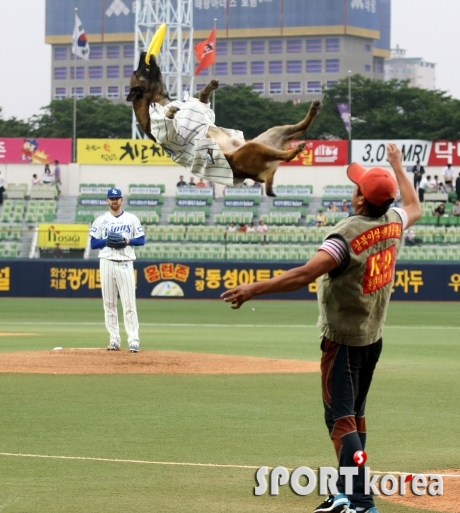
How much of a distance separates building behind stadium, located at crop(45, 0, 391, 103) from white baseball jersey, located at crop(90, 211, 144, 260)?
10907cm

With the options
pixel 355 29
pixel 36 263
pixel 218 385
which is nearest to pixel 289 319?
pixel 36 263

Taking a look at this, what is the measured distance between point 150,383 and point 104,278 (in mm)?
2689

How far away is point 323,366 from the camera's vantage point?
244 inches

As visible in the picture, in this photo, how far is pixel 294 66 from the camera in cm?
13038

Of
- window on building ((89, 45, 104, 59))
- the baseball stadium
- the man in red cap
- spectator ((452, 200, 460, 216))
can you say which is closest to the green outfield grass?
the baseball stadium

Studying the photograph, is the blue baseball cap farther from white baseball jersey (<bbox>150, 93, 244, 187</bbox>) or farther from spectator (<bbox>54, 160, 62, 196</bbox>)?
spectator (<bbox>54, 160, 62, 196</bbox>)

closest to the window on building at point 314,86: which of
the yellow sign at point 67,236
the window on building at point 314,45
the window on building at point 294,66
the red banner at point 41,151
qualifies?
the window on building at point 294,66

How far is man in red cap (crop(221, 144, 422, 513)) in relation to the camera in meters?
5.94

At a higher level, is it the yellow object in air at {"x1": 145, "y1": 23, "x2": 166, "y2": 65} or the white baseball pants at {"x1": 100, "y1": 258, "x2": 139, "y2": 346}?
the yellow object in air at {"x1": 145, "y1": 23, "x2": 166, "y2": 65}

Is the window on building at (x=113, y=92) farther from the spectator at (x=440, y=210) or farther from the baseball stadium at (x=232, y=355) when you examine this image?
the spectator at (x=440, y=210)

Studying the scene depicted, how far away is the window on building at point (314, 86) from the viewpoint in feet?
431

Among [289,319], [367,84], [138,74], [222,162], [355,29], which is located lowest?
[289,319]

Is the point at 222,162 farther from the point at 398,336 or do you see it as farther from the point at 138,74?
the point at 398,336

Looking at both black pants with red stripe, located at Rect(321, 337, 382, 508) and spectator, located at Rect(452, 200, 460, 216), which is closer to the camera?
black pants with red stripe, located at Rect(321, 337, 382, 508)
